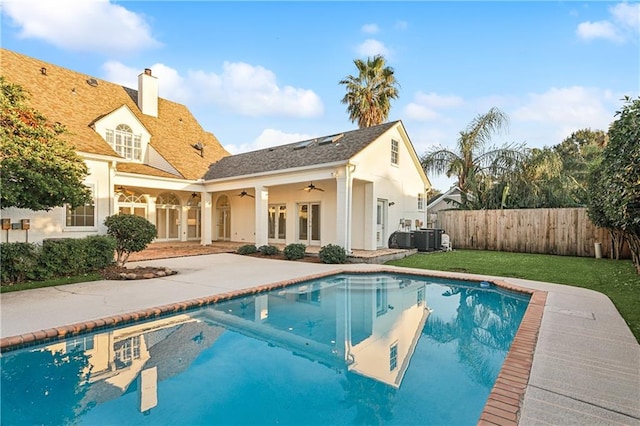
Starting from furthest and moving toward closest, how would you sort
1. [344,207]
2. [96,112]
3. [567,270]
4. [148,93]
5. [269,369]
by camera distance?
[148,93] < [96,112] < [344,207] < [567,270] < [269,369]


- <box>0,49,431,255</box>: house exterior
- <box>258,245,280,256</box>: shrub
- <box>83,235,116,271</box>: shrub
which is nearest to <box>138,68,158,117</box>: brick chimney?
<box>0,49,431,255</box>: house exterior

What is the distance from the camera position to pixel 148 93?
20875 millimetres

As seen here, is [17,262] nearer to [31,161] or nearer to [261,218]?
[31,161]

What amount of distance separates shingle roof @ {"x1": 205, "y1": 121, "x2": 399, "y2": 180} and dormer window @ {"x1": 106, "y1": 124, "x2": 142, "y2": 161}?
387 centimetres

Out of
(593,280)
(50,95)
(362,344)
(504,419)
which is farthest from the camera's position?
(50,95)

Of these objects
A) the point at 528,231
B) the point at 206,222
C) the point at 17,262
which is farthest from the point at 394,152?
the point at 17,262

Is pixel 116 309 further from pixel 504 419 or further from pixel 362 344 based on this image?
pixel 504 419

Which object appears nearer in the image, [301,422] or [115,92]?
[301,422]

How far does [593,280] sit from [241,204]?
17.3 m

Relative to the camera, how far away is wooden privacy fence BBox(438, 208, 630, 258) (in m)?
15.3

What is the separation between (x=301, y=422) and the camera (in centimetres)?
349

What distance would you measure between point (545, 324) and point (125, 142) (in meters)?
19.5

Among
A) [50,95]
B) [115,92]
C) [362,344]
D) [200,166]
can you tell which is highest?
[115,92]

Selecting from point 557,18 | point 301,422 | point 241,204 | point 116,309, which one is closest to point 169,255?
point 241,204
